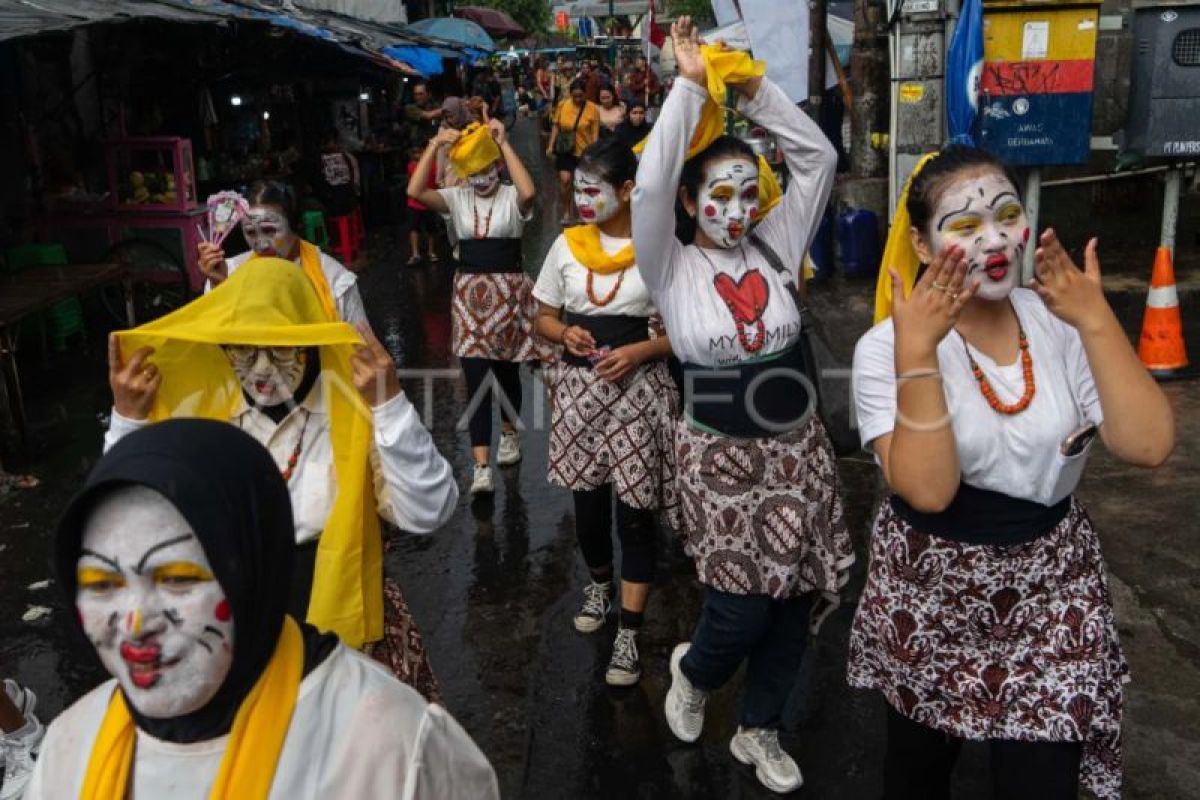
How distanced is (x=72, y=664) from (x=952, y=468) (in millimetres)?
3642

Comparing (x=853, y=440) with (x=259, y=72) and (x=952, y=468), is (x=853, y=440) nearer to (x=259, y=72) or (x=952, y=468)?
(x=952, y=468)

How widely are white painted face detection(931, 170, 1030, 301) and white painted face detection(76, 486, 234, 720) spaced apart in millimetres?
1746

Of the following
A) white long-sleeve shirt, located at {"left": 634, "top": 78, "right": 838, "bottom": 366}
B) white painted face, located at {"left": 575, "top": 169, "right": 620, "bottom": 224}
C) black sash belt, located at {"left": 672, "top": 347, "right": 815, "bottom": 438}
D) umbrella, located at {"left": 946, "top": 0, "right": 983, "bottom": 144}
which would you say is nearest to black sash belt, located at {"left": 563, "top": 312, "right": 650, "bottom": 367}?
white painted face, located at {"left": 575, "top": 169, "right": 620, "bottom": 224}

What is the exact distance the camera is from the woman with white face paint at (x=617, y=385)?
4082mm

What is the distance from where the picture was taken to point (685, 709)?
374 centimetres

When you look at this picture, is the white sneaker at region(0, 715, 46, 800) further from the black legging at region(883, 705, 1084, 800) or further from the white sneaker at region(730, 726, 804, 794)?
the black legging at region(883, 705, 1084, 800)

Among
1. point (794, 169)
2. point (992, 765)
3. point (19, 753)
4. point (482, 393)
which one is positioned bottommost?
point (19, 753)

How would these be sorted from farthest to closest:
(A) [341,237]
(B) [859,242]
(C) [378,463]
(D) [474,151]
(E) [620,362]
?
1. (A) [341,237]
2. (B) [859,242]
3. (D) [474,151]
4. (E) [620,362]
5. (C) [378,463]

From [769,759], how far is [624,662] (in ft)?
2.50

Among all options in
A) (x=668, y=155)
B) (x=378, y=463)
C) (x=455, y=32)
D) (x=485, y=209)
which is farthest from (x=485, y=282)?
(x=455, y=32)

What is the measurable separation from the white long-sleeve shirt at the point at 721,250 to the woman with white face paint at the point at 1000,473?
2.26 feet

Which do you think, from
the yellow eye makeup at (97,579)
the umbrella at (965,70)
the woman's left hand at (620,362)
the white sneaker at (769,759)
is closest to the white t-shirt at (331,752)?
the yellow eye makeup at (97,579)

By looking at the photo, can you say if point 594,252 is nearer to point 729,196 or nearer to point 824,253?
point 729,196

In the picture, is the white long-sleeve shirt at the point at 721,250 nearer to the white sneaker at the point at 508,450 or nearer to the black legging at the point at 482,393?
the black legging at the point at 482,393
